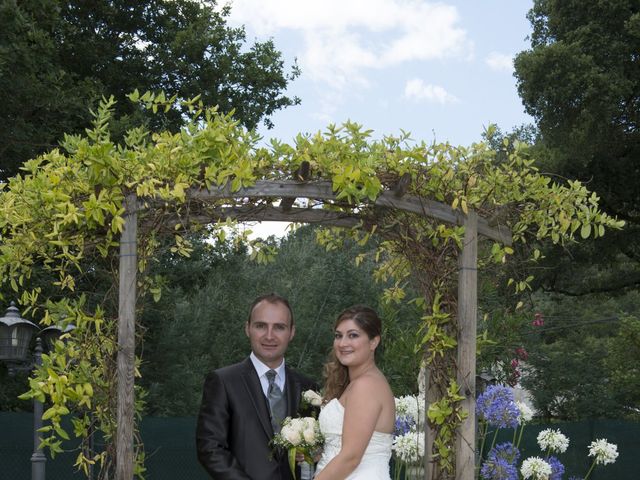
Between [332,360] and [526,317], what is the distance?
4.90 meters

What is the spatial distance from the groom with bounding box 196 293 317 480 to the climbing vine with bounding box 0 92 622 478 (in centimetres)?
58

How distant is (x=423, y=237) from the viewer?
217 inches

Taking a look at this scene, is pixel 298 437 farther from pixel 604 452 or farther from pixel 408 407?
pixel 604 452

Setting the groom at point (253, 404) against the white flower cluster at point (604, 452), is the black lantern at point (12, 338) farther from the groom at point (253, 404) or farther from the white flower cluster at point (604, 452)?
the white flower cluster at point (604, 452)

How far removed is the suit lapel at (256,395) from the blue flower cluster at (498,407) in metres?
3.11

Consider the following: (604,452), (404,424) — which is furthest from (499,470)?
(604,452)

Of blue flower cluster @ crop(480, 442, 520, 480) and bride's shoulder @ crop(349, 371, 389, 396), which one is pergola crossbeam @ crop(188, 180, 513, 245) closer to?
bride's shoulder @ crop(349, 371, 389, 396)

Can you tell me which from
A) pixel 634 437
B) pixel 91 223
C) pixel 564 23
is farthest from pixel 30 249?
pixel 564 23

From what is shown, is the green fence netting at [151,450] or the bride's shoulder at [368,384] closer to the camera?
the bride's shoulder at [368,384]

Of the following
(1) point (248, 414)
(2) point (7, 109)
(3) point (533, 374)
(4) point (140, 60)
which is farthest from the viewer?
(3) point (533, 374)

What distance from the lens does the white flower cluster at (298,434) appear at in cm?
446

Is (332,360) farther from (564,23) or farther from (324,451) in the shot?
(564,23)

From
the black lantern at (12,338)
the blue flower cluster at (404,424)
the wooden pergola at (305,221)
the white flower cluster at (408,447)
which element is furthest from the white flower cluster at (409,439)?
the black lantern at (12,338)

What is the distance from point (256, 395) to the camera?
468cm
